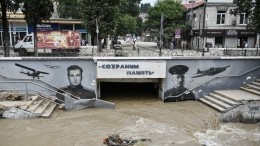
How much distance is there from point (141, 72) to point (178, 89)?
9.21 feet

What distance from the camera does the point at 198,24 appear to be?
4147 cm

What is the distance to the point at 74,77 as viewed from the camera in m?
18.8

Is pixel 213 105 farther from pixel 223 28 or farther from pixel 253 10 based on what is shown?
pixel 223 28

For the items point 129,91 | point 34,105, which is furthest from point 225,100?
point 34,105

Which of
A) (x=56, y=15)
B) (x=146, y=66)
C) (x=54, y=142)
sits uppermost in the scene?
(x=56, y=15)

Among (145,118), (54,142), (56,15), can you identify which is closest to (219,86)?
(145,118)

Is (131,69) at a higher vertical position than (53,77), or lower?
higher

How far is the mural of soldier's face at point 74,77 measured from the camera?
61.4 ft

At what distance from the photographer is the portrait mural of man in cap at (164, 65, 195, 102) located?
19.4m

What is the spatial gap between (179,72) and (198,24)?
78.4 ft

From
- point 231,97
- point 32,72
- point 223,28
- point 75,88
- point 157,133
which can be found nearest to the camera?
point 157,133

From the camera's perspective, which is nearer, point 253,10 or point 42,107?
point 42,107

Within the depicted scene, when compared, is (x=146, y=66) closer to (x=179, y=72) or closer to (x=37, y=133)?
(x=179, y=72)

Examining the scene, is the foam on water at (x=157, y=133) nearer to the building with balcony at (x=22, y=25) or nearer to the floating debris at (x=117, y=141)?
the floating debris at (x=117, y=141)
